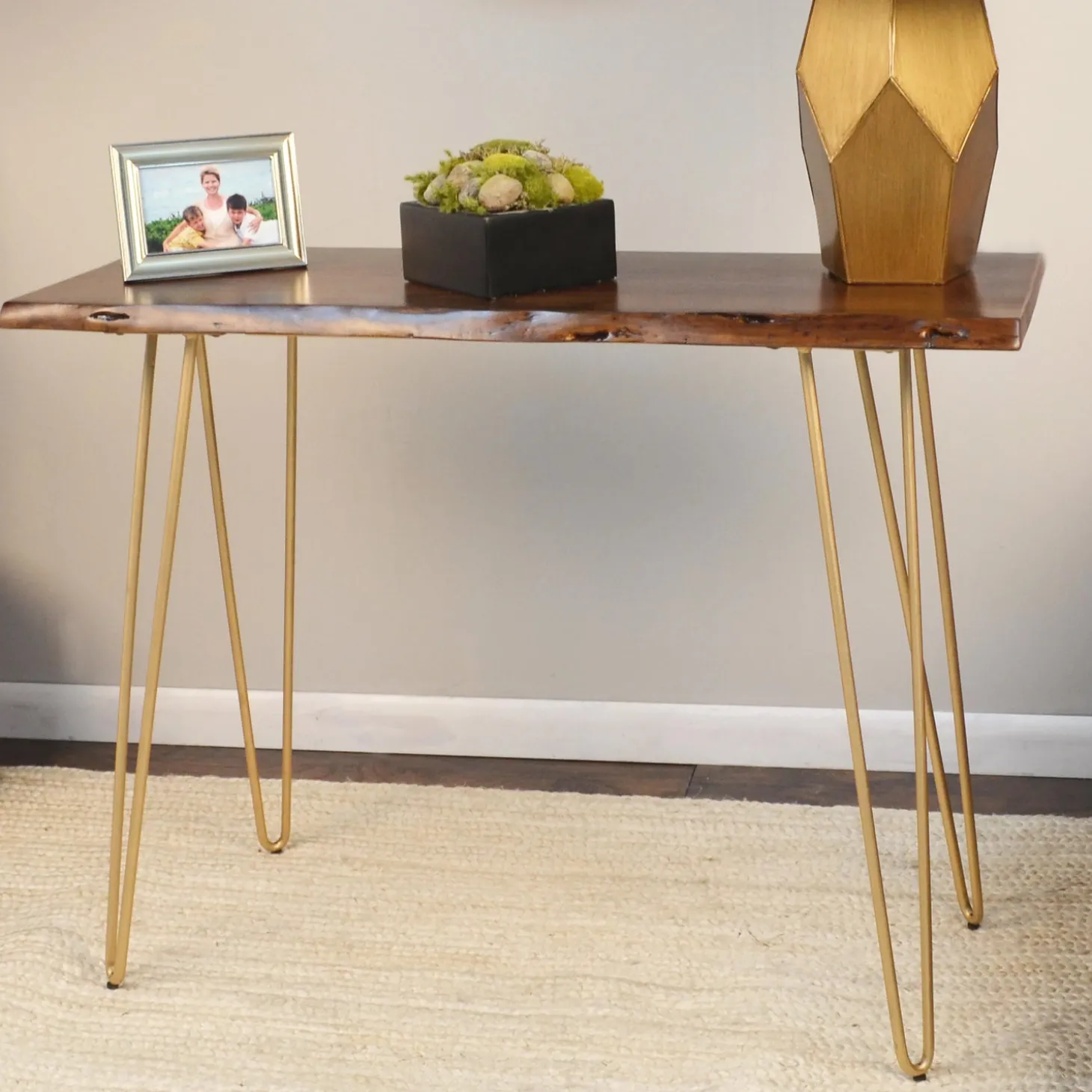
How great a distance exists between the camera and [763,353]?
1.96 metres

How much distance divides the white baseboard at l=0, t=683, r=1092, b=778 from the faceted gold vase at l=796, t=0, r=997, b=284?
93 cm

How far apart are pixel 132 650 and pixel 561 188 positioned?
2.17 ft

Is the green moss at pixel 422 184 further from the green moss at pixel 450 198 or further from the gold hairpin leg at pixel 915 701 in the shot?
the gold hairpin leg at pixel 915 701

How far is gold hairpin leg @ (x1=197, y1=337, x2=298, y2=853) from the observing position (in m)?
1.69

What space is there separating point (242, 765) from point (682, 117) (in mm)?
1181

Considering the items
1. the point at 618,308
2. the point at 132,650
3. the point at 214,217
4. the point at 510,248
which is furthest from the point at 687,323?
the point at 132,650

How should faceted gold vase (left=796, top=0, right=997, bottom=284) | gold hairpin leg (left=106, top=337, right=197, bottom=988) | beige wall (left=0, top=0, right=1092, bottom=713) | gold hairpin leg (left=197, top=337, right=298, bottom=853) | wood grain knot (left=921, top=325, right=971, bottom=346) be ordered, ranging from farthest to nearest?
beige wall (left=0, top=0, right=1092, bottom=713) < gold hairpin leg (left=197, top=337, right=298, bottom=853) < gold hairpin leg (left=106, top=337, right=197, bottom=988) < faceted gold vase (left=796, top=0, right=997, bottom=284) < wood grain knot (left=921, top=325, right=971, bottom=346)

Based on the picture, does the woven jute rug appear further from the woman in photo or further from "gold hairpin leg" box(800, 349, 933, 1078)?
the woman in photo

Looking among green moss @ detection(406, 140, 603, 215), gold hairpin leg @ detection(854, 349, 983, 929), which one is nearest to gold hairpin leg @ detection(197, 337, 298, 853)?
green moss @ detection(406, 140, 603, 215)

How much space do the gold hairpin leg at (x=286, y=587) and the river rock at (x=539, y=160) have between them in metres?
0.45

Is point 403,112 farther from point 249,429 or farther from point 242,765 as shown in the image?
point 242,765

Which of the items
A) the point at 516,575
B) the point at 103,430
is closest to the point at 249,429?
the point at 103,430

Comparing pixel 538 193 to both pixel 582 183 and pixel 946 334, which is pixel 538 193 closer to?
pixel 582 183

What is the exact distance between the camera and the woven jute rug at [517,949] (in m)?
1.45
